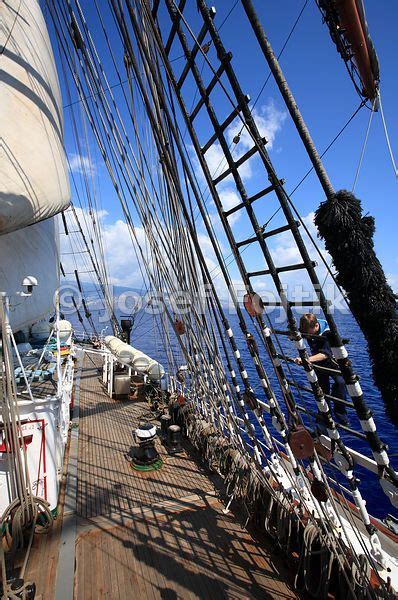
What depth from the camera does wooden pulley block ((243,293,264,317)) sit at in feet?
12.9

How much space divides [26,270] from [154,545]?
4645 mm

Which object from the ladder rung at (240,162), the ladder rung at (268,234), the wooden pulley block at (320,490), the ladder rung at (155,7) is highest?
the ladder rung at (155,7)

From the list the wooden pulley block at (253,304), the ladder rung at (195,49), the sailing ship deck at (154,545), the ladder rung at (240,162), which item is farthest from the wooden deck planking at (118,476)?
the ladder rung at (195,49)

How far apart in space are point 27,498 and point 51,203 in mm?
3696

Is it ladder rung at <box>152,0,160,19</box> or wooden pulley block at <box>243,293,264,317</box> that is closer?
wooden pulley block at <box>243,293,264,317</box>

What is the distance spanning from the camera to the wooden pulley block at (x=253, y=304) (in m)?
3.92

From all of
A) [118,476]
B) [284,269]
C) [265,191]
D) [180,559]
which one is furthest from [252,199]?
[118,476]

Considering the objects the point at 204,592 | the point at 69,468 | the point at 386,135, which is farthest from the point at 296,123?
the point at 69,468

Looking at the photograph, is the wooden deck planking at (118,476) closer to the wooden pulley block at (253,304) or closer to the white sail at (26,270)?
the white sail at (26,270)

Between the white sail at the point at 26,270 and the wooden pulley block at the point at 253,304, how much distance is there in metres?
3.03

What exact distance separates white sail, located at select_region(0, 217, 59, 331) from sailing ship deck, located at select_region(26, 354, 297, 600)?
3515mm

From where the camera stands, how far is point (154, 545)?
4.82 meters

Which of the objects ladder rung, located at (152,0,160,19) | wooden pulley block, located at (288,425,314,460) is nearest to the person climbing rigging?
wooden pulley block, located at (288,425,314,460)

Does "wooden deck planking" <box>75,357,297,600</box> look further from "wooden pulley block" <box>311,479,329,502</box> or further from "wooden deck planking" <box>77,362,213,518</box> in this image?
"wooden pulley block" <box>311,479,329,502</box>
